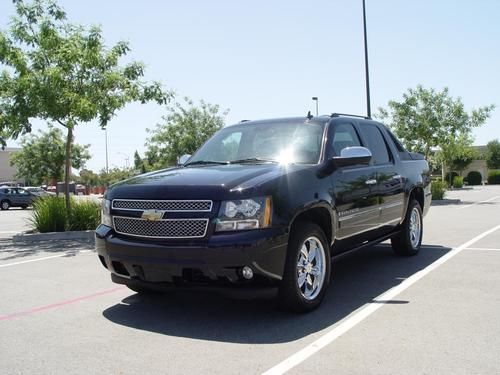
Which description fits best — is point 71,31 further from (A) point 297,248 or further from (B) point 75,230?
(A) point 297,248

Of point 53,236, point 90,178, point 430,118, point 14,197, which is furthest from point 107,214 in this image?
point 90,178

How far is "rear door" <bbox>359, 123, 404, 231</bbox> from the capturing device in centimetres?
646

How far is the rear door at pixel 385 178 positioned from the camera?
6.46 meters

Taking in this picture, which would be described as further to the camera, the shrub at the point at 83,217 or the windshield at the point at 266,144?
the shrub at the point at 83,217

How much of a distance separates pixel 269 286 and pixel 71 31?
415 inches

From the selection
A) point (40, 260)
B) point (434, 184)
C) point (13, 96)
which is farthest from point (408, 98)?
point (40, 260)

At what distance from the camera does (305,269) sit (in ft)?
15.8

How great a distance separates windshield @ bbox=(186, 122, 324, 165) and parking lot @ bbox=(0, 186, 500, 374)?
1.48 meters

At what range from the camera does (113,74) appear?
40.4ft

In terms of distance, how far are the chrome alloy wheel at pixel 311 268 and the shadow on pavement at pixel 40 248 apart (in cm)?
548

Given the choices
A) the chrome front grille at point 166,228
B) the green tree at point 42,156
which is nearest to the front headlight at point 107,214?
the chrome front grille at point 166,228

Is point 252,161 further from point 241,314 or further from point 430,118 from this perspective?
point 430,118

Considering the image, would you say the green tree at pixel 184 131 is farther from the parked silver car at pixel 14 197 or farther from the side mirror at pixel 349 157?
the side mirror at pixel 349 157

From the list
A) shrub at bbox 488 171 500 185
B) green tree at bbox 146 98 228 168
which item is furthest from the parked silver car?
shrub at bbox 488 171 500 185
